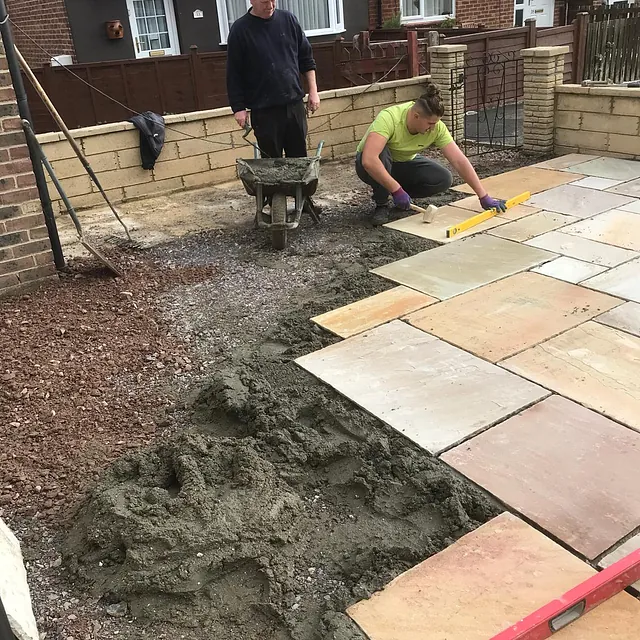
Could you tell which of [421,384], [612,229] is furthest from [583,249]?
[421,384]

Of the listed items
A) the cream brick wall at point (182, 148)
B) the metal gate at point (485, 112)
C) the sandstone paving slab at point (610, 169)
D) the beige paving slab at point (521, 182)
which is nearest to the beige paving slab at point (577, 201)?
the beige paving slab at point (521, 182)

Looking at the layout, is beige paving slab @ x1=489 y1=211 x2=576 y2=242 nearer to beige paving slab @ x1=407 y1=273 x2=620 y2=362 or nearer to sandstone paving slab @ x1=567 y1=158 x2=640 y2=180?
beige paving slab @ x1=407 y1=273 x2=620 y2=362

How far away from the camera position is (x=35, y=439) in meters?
2.94

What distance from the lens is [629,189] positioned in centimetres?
578

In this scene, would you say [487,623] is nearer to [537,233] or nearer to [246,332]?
[246,332]

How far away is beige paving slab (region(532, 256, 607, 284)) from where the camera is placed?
416cm

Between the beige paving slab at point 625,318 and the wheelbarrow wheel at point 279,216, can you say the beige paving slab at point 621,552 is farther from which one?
the wheelbarrow wheel at point 279,216

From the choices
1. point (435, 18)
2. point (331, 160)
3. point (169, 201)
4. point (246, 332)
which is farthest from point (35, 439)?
point (435, 18)

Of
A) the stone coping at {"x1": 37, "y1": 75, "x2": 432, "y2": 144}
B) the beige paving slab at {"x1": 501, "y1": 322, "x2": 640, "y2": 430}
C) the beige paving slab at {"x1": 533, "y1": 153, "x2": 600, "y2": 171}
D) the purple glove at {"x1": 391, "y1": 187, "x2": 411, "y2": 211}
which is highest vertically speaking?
the stone coping at {"x1": 37, "y1": 75, "x2": 432, "y2": 144}

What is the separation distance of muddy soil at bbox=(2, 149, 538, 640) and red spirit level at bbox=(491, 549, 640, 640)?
47 centimetres

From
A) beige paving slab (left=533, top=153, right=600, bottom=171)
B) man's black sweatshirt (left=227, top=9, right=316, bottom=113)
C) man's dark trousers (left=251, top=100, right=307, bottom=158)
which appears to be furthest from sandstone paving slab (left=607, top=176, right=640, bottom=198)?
man's black sweatshirt (left=227, top=9, right=316, bottom=113)

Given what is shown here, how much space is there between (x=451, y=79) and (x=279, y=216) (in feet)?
12.4

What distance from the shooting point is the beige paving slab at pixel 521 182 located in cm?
596

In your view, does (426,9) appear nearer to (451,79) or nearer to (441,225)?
(451,79)
